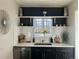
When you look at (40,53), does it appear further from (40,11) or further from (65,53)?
(40,11)

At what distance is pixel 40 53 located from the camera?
4.94 m

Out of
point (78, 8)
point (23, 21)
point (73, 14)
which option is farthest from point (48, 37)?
point (78, 8)

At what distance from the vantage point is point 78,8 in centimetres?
430

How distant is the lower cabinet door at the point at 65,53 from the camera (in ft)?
15.9

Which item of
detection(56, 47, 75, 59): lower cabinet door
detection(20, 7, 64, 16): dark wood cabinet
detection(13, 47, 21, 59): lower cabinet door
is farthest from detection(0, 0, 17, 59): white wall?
detection(56, 47, 75, 59): lower cabinet door

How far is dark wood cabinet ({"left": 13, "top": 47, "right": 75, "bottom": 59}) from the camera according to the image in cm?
489

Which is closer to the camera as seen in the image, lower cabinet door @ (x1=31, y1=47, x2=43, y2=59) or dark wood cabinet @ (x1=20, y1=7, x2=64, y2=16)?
lower cabinet door @ (x1=31, y1=47, x2=43, y2=59)

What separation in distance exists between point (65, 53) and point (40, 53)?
30.6 inches

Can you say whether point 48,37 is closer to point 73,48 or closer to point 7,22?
point 73,48

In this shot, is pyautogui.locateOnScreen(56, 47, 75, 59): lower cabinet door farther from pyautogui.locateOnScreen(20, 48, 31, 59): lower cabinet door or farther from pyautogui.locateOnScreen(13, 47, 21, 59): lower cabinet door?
pyautogui.locateOnScreen(13, 47, 21, 59): lower cabinet door

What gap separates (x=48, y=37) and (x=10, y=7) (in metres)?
2.07

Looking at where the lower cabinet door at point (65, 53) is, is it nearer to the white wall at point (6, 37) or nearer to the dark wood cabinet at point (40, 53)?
the dark wood cabinet at point (40, 53)

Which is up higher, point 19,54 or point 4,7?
point 4,7

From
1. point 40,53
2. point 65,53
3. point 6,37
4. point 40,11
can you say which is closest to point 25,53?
point 40,53
